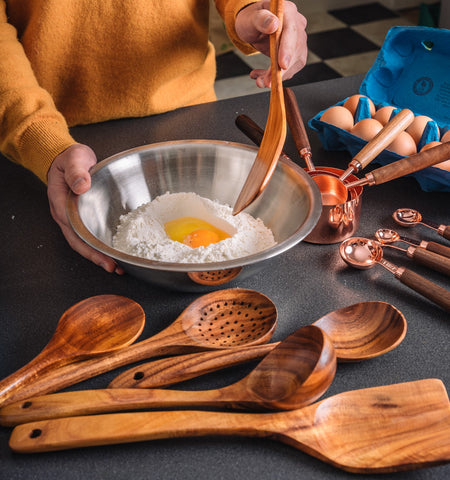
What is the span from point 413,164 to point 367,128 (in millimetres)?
175

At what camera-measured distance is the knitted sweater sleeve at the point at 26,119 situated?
87 cm

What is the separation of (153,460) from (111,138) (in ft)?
2.49

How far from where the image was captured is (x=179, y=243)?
2.43 ft

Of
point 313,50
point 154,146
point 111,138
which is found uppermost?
point 154,146

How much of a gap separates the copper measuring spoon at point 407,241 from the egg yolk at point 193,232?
9.5 inches

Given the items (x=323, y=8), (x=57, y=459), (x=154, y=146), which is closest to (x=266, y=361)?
(x=57, y=459)

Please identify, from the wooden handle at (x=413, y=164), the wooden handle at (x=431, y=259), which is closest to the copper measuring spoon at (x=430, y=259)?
the wooden handle at (x=431, y=259)

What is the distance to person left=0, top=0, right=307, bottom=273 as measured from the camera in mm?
913

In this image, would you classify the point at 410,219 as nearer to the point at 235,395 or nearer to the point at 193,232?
the point at 193,232

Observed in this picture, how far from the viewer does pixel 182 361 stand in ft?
1.96

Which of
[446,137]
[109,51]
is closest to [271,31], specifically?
[446,137]

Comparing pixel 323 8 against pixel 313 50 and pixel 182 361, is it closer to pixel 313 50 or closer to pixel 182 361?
pixel 313 50

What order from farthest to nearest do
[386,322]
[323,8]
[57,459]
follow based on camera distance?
1. [323,8]
2. [386,322]
3. [57,459]

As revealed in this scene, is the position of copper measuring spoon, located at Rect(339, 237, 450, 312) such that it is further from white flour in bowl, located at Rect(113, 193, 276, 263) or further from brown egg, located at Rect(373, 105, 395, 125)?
brown egg, located at Rect(373, 105, 395, 125)
